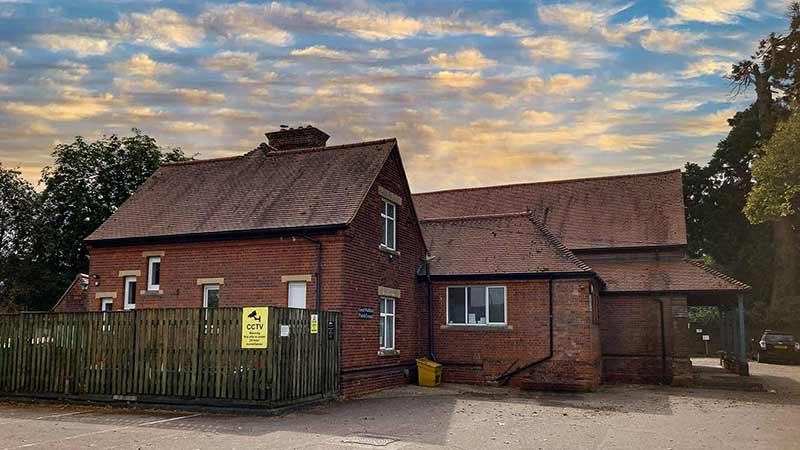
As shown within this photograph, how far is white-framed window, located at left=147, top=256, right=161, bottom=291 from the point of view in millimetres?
21328

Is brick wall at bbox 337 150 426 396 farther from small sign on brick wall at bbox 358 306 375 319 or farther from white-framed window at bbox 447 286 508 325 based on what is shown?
white-framed window at bbox 447 286 508 325

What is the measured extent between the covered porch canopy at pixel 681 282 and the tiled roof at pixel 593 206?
796 mm

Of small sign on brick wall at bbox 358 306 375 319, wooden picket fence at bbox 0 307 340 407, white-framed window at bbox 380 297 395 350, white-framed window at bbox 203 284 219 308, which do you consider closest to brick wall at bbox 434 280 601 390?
white-framed window at bbox 380 297 395 350

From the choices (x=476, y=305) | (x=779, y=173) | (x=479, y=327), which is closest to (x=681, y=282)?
(x=779, y=173)

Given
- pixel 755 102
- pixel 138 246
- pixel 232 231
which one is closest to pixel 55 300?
pixel 138 246

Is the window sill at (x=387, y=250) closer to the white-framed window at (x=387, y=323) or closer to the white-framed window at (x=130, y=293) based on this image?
the white-framed window at (x=387, y=323)

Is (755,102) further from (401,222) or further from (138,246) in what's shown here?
(138,246)

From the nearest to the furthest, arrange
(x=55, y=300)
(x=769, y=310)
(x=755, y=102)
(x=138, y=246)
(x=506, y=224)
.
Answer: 1. (x=138, y=246)
2. (x=506, y=224)
3. (x=55, y=300)
4. (x=769, y=310)
5. (x=755, y=102)

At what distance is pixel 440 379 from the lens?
22.2 meters

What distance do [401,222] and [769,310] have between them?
32.8 metres

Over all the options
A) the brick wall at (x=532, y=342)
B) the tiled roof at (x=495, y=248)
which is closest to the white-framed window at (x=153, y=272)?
the tiled roof at (x=495, y=248)

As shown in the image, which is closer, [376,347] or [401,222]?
[376,347]

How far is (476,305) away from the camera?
23.1m

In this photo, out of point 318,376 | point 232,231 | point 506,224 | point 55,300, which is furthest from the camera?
point 55,300
